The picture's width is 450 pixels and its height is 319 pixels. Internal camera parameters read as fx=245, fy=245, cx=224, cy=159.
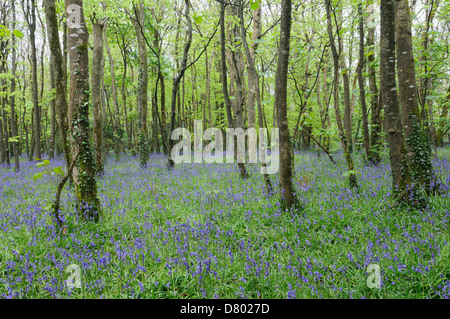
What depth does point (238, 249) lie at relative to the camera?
141 inches

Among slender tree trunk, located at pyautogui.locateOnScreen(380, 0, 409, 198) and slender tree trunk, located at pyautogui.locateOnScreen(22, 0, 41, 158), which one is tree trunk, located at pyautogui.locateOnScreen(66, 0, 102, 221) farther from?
slender tree trunk, located at pyautogui.locateOnScreen(22, 0, 41, 158)

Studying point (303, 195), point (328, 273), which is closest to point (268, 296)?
point (328, 273)

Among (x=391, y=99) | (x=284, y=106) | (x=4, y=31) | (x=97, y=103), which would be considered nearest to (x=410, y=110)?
(x=391, y=99)

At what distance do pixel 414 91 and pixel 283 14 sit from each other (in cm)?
283

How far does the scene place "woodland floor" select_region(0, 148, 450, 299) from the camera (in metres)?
2.72

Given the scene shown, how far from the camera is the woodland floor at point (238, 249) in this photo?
8.93 ft

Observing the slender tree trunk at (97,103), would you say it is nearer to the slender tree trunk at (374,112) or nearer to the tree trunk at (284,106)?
the tree trunk at (284,106)

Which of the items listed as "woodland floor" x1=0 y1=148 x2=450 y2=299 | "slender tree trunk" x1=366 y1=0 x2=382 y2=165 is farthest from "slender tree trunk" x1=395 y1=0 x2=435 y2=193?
"slender tree trunk" x1=366 y1=0 x2=382 y2=165

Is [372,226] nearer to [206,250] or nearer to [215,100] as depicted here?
[206,250]

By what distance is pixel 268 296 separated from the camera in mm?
2674

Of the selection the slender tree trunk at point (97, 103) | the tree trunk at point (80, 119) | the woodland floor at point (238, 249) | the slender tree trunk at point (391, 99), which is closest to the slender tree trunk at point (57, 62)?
the tree trunk at point (80, 119)

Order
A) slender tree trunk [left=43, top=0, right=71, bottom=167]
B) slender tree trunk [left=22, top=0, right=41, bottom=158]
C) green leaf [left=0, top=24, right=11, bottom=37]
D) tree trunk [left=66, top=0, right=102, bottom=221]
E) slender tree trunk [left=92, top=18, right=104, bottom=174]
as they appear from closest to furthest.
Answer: green leaf [left=0, top=24, right=11, bottom=37] < tree trunk [left=66, top=0, right=102, bottom=221] < slender tree trunk [left=43, top=0, right=71, bottom=167] < slender tree trunk [left=92, top=18, right=104, bottom=174] < slender tree trunk [left=22, top=0, right=41, bottom=158]
